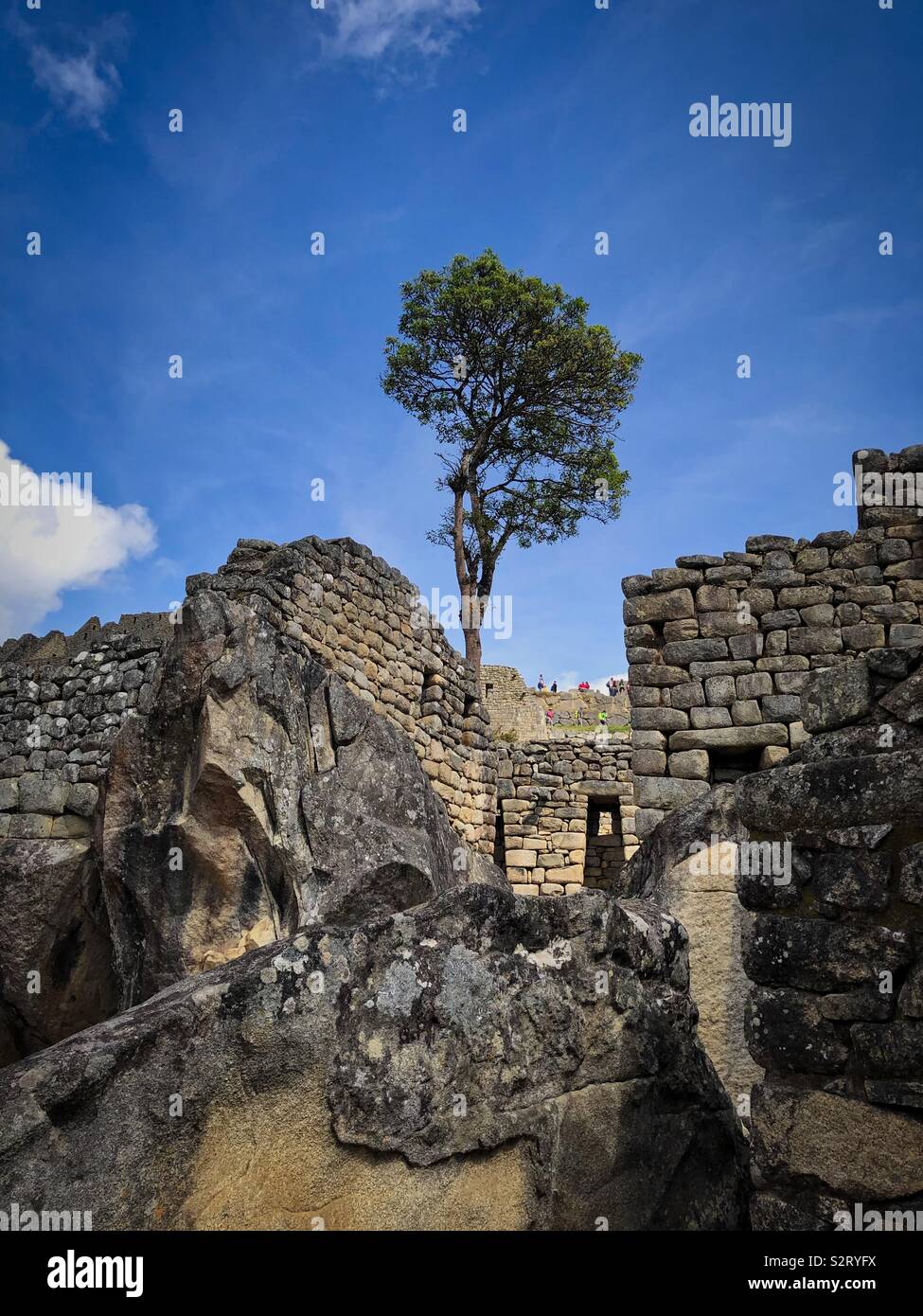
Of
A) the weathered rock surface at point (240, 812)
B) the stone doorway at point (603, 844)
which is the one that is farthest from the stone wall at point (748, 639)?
the stone doorway at point (603, 844)

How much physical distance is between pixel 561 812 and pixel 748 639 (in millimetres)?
5670

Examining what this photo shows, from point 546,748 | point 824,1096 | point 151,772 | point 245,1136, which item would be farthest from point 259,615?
point 546,748

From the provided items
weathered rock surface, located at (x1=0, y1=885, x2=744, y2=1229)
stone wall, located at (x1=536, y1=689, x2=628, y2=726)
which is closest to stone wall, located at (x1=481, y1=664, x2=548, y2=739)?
stone wall, located at (x1=536, y1=689, x2=628, y2=726)

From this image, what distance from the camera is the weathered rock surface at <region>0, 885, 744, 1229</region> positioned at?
2.66 metres

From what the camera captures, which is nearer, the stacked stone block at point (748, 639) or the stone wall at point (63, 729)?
the stacked stone block at point (748, 639)

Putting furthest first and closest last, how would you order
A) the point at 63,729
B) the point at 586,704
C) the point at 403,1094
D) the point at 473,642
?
the point at 586,704 < the point at 473,642 < the point at 63,729 < the point at 403,1094

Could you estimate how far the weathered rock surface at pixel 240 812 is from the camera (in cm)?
652

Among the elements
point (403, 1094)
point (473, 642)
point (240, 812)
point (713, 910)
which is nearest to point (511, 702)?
point (473, 642)

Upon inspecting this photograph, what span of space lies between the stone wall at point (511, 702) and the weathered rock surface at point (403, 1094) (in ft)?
90.4

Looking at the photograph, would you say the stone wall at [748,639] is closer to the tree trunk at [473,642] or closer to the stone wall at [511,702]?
the tree trunk at [473,642]

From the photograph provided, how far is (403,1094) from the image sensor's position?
2.84 meters

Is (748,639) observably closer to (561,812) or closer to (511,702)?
(561,812)
